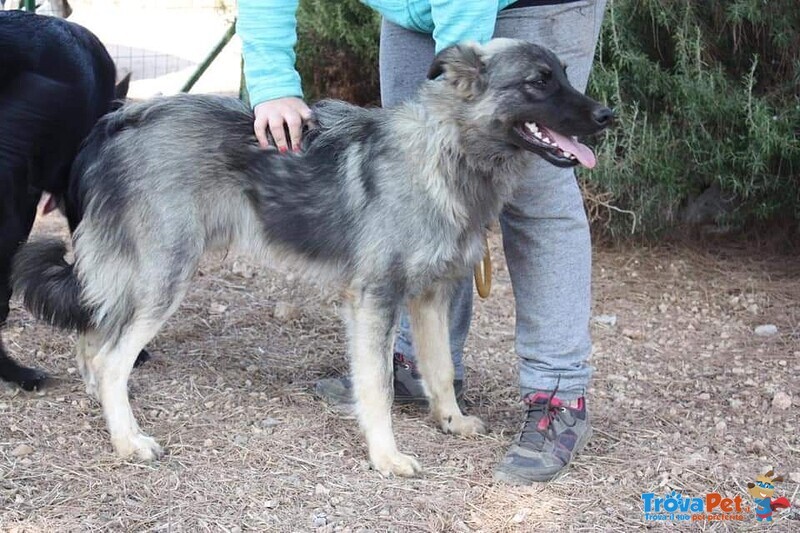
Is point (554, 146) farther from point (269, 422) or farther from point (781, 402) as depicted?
point (781, 402)

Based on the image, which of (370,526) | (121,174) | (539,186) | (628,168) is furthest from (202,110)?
(628,168)

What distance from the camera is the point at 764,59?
17.7ft

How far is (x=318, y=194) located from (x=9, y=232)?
118 cm

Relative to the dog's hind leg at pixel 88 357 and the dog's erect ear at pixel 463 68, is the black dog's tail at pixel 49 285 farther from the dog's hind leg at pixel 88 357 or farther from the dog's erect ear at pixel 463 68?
the dog's erect ear at pixel 463 68

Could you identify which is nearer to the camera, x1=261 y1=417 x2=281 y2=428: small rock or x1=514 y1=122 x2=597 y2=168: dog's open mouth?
x1=514 y1=122 x2=597 y2=168: dog's open mouth

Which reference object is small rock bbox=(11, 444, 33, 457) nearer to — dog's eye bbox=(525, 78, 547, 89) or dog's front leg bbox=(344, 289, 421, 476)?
dog's front leg bbox=(344, 289, 421, 476)


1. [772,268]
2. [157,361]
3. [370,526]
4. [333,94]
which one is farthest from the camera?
[333,94]

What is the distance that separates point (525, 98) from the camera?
3117mm

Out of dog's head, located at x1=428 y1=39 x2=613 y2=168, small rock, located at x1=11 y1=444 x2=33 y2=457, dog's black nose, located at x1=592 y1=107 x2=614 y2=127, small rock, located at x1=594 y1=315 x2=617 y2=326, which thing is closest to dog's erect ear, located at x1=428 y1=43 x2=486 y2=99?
dog's head, located at x1=428 y1=39 x2=613 y2=168

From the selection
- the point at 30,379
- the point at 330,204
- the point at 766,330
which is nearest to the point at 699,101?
the point at 766,330

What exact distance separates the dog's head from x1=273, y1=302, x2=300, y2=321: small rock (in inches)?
79.1

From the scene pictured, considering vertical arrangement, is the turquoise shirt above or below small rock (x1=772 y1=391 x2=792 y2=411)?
above

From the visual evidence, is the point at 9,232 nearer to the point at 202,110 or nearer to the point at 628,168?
the point at 202,110

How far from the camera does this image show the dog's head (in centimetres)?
306
